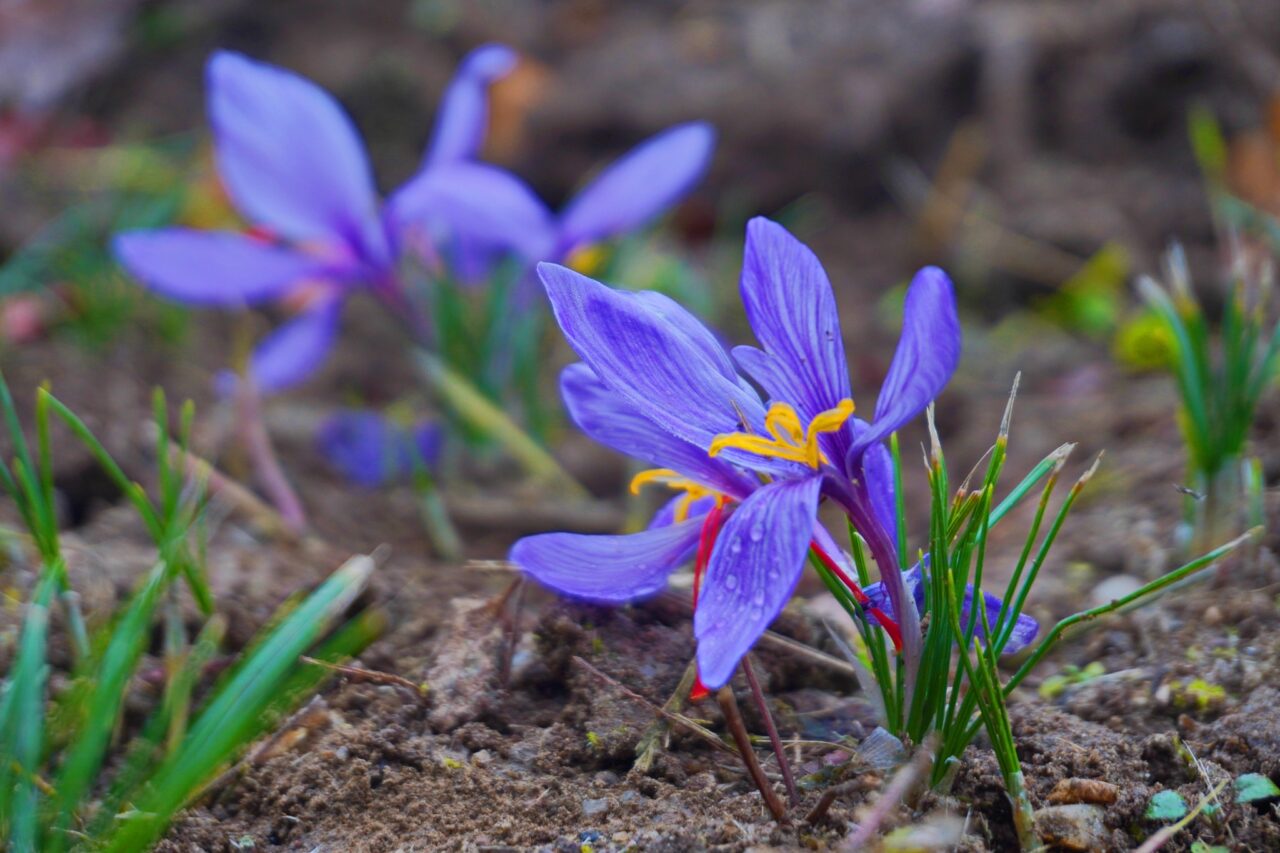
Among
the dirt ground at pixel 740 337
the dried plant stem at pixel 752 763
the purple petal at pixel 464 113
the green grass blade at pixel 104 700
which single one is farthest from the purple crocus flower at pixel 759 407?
the purple petal at pixel 464 113

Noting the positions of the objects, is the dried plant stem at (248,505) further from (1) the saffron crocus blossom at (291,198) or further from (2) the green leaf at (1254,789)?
(2) the green leaf at (1254,789)

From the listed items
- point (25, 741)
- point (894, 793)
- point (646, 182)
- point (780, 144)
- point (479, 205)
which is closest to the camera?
point (894, 793)

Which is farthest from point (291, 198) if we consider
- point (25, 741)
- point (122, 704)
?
point (25, 741)

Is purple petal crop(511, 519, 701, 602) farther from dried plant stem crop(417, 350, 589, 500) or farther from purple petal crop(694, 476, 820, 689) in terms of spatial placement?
dried plant stem crop(417, 350, 589, 500)

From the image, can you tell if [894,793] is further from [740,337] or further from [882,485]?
[740,337]

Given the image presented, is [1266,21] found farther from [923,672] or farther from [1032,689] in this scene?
[923,672]
